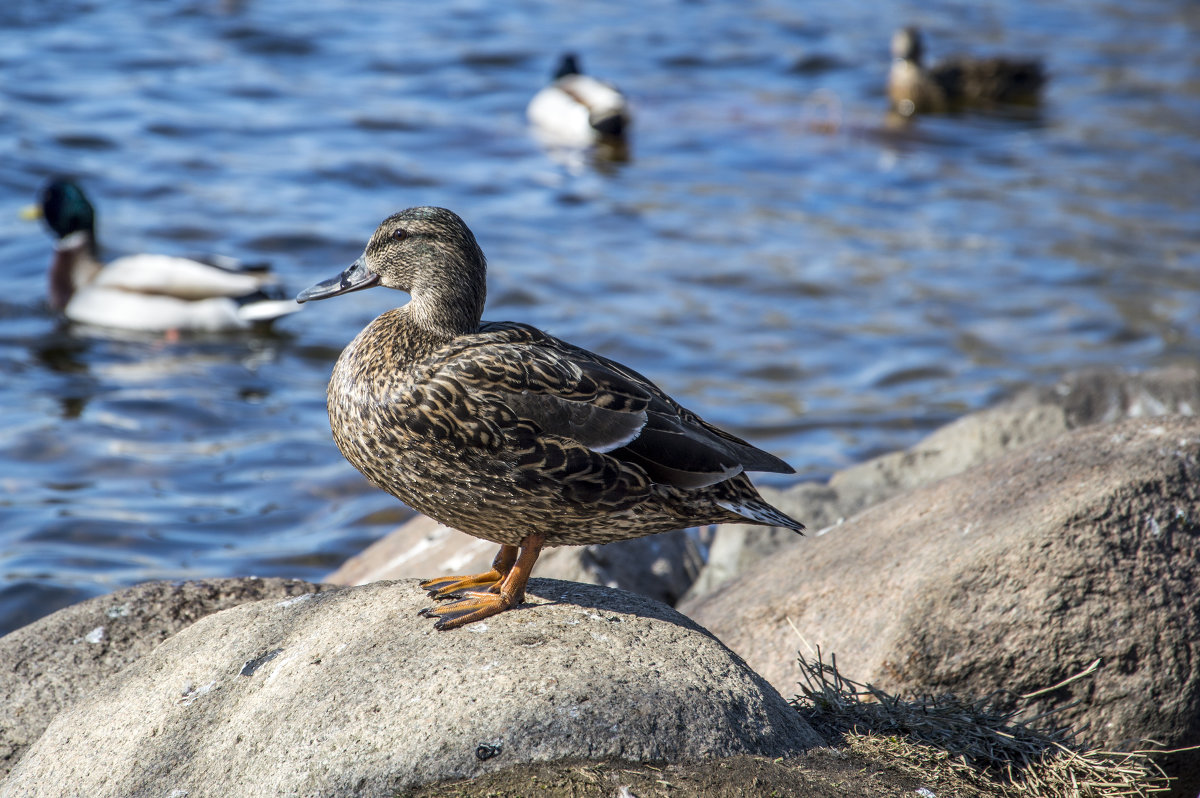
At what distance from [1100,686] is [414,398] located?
239 cm

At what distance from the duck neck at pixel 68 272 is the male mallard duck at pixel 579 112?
21.2 ft

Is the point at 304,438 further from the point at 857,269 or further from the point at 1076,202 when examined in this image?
the point at 1076,202

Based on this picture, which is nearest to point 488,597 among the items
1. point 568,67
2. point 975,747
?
point 975,747

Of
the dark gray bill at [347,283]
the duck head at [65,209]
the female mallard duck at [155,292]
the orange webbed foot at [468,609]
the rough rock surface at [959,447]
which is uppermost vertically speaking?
the dark gray bill at [347,283]

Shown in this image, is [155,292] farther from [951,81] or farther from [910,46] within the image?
[951,81]

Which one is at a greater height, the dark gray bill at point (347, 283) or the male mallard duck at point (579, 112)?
the dark gray bill at point (347, 283)

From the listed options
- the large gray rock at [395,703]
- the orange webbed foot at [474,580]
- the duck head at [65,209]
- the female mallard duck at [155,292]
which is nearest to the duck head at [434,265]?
the orange webbed foot at [474,580]

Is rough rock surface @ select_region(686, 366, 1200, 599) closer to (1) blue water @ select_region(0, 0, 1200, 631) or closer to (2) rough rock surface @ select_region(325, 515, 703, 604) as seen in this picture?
(2) rough rock surface @ select_region(325, 515, 703, 604)

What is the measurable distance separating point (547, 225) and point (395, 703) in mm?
9264

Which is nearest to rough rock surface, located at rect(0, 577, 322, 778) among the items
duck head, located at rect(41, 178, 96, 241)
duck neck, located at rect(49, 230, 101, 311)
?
duck neck, located at rect(49, 230, 101, 311)

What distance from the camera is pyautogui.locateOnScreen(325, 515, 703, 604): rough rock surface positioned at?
5.27 meters

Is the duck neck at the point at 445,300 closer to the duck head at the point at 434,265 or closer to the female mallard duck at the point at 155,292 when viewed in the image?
the duck head at the point at 434,265

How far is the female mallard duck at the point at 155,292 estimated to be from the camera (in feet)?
32.8

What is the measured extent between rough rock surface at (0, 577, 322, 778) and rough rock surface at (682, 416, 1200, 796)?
2007mm
